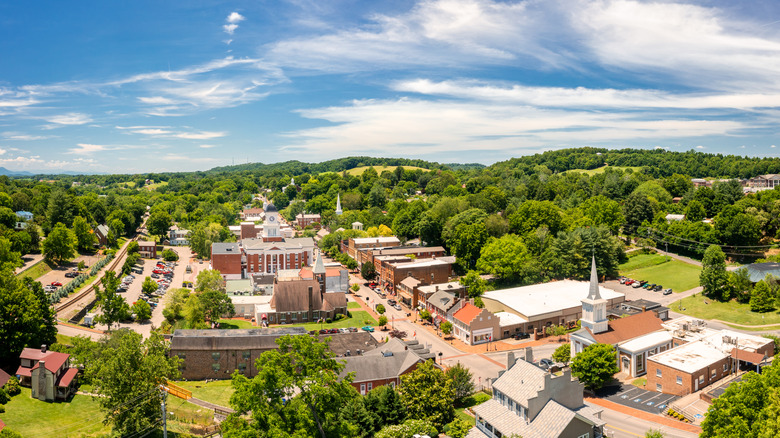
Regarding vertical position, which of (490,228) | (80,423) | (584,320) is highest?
(490,228)

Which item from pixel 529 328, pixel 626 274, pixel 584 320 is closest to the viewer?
pixel 584 320

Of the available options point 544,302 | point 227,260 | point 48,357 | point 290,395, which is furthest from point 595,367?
point 227,260

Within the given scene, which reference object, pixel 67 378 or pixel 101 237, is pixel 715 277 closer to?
pixel 67 378

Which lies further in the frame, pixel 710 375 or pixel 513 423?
pixel 710 375

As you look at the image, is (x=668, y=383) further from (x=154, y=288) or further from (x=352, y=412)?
(x=154, y=288)

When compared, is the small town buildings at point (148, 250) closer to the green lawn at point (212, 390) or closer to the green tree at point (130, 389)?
the green lawn at point (212, 390)

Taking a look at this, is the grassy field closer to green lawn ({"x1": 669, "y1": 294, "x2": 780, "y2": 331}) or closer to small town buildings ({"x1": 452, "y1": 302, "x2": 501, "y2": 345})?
small town buildings ({"x1": 452, "y1": 302, "x2": 501, "y2": 345})

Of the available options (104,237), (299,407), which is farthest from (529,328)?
(104,237)
